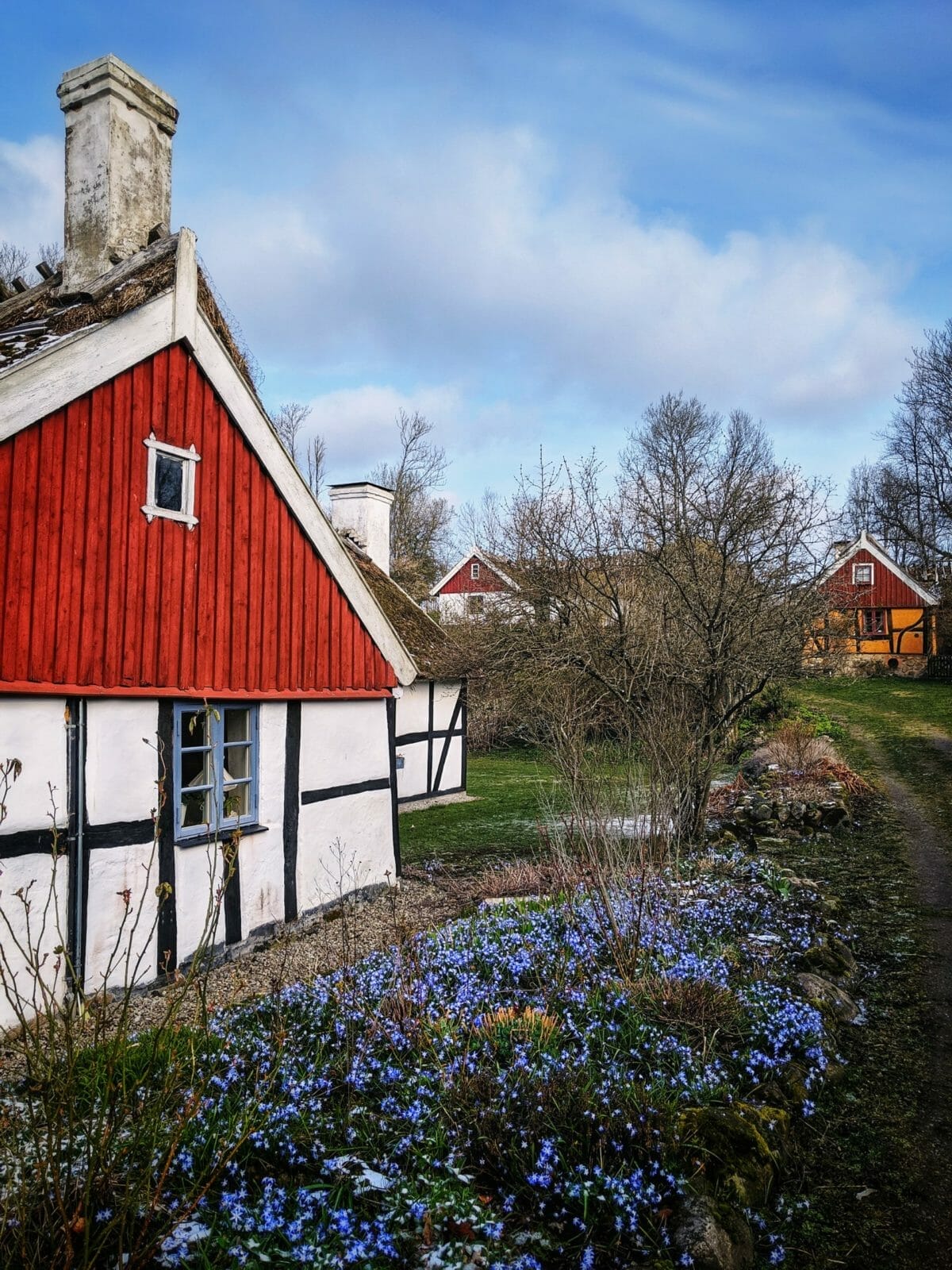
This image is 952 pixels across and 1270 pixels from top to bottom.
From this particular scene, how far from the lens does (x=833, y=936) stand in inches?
272

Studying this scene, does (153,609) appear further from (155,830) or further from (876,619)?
(876,619)

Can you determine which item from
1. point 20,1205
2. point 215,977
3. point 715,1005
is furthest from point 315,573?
point 20,1205

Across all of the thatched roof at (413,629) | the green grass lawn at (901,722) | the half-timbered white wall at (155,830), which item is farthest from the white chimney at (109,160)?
the green grass lawn at (901,722)

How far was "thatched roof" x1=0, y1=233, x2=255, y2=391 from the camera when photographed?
6634mm

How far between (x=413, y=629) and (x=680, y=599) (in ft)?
25.1

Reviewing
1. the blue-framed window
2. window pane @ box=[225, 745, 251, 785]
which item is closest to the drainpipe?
the blue-framed window

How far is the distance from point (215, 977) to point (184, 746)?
6.46ft

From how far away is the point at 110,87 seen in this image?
7.75m

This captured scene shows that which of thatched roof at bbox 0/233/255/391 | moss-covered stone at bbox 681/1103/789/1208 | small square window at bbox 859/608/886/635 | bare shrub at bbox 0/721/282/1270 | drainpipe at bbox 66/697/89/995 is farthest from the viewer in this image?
small square window at bbox 859/608/886/635

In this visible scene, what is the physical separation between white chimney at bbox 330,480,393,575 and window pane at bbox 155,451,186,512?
10.4 metres

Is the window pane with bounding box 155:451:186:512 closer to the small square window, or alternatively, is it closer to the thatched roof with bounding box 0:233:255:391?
the thatched roof with bounding box 0:233:255:391

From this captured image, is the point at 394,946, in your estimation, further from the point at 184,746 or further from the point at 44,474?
the point at 44,474

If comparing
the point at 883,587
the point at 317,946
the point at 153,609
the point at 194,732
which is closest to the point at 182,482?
the point at 153,609

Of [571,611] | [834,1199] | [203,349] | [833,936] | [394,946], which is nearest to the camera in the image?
[834,1199]
